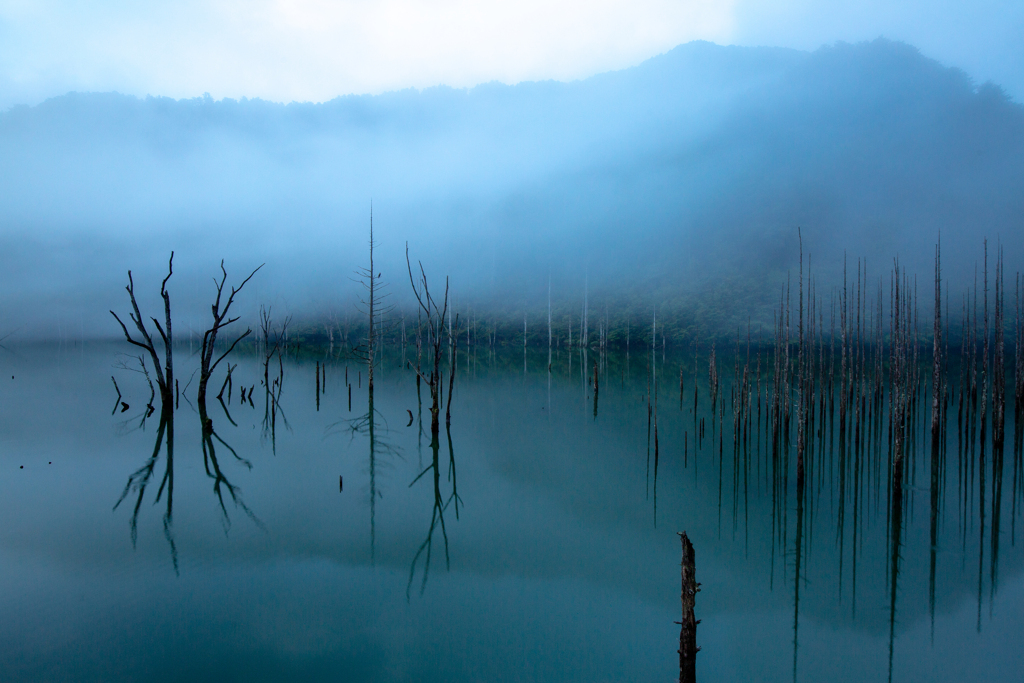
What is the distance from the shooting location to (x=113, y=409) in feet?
84.1

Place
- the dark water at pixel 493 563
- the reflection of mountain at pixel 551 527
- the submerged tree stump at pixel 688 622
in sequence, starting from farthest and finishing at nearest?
the reflection of mountain at pixel 551 527, the dark water at pixel 493 563, the submerged tree stump at pixel 688 622

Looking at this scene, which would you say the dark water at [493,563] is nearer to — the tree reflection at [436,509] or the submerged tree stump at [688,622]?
the tree reflection at [436,509]

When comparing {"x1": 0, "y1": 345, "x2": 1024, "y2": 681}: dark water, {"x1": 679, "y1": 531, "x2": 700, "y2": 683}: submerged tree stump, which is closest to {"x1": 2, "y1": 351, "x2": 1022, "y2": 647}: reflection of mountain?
{"x1": 0, "y1": 345, "x2": 1024, "y2": 681}: dark water

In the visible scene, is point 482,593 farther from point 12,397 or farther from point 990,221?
point 990,221

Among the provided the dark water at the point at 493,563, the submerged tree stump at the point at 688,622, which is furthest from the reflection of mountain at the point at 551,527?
the submerged tree stump at the point at 688,622

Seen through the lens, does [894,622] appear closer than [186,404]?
Yes

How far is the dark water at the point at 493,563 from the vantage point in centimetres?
712

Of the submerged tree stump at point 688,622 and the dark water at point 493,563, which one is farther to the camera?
the dark water at point 493,563

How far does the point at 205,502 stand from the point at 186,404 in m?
18.3

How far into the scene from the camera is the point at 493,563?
10.0 m

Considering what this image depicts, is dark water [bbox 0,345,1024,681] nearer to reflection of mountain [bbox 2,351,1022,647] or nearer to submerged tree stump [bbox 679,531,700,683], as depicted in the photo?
reflection of mountain [bbox 2,351,1022,647]

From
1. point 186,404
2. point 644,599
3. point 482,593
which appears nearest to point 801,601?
point 644,599

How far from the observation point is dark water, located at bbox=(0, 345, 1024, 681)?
23.4 ft

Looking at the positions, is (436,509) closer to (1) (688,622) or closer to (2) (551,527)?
(2) (551,527)
